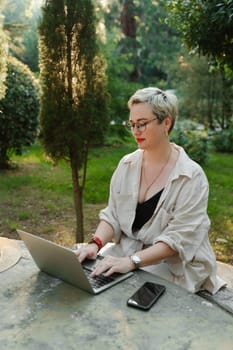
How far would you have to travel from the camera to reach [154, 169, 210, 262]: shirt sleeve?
81.9 inches

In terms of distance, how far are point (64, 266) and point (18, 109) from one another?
219 inches

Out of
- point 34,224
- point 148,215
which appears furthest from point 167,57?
point 148,215

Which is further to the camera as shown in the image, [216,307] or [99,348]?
[216,307]

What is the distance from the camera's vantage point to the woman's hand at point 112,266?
1.85 metres

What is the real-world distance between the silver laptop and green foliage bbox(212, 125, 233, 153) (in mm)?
8917

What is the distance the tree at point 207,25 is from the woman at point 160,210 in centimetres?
132

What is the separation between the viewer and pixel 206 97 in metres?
11.6

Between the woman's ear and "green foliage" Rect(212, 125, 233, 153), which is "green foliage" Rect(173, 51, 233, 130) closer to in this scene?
"green foliage" Rect(212, 125, 233, 153)

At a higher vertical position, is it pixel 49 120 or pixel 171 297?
pixel 49 120

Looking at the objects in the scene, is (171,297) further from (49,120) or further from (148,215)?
(49,120)

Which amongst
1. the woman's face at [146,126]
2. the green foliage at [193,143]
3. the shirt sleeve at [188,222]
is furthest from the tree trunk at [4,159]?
the shirt sleeve at [188,222]

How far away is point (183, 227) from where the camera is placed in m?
2.09

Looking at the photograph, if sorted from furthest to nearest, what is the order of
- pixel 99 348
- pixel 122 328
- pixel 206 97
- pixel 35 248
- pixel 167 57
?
pixel 167 57 → pixel 206 97 → pixel 35 248 → pixel 122 328 → pixel 99 348

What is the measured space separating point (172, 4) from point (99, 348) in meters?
3.32
